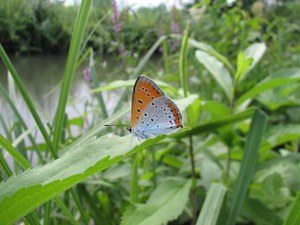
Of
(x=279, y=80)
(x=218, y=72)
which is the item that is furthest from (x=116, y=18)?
(x=279, y=80)

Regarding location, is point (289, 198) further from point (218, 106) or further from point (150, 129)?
point (150, 129)

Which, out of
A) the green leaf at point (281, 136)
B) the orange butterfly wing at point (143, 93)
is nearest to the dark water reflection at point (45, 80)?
the green leaf at point (281, 136)

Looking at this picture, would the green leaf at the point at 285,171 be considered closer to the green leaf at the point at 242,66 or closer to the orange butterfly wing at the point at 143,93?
the green leaf at the point at 242,66

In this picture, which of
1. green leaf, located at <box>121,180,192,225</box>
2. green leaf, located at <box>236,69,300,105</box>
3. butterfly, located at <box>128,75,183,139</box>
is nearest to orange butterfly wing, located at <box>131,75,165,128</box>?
butterfly, located at <box>128,75,183,139</box>

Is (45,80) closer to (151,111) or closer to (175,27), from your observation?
(175,27)

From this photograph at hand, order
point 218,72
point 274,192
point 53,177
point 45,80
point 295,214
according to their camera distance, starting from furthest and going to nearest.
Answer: point 45,80 → point 218,72 → point 274,192 → point 295,214 → point 53,177
